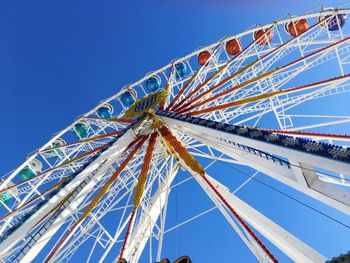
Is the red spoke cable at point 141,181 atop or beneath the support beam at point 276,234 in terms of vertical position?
atop

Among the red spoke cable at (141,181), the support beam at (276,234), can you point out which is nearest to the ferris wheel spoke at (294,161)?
the support beam at (276,234)

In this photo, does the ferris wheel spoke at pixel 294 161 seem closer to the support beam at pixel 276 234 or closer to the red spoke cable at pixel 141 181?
the support beam at pixel 276 234

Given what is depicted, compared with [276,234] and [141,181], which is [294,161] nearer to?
[276,234]

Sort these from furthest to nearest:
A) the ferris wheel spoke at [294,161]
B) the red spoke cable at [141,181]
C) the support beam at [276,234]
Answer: the red spoke cable at [141,181] → the support beam at [276,234] → the ferris wheel spoke at [294,161]

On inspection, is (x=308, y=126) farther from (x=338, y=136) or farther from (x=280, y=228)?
(x=280, y=228)

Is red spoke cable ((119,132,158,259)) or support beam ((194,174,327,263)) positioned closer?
support beam ((194,174,327,263))

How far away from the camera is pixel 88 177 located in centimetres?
964

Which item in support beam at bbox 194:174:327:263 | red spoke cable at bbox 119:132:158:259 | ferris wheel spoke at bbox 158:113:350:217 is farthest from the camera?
red spoke cable at bbox 119:132:158:259

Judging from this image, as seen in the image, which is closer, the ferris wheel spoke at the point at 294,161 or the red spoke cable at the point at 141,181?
the ferris wheel spoke at the point at 294,161

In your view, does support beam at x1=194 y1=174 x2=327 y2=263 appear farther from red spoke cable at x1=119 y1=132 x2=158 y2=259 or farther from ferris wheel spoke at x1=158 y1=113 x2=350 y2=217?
red spoke cable at x1=119 y1=132 x2=158 y2=259

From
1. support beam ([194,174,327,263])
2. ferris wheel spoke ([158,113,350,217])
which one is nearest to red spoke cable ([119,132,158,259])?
support beam ([194,174,327,263])

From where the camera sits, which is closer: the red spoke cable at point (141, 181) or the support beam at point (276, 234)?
the support beam at point (276, 234)

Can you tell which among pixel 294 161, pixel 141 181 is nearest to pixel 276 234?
pixel 294 161

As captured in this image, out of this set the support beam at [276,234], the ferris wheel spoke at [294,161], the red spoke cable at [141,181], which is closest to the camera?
the ferris wheel spoke at [294,161]
